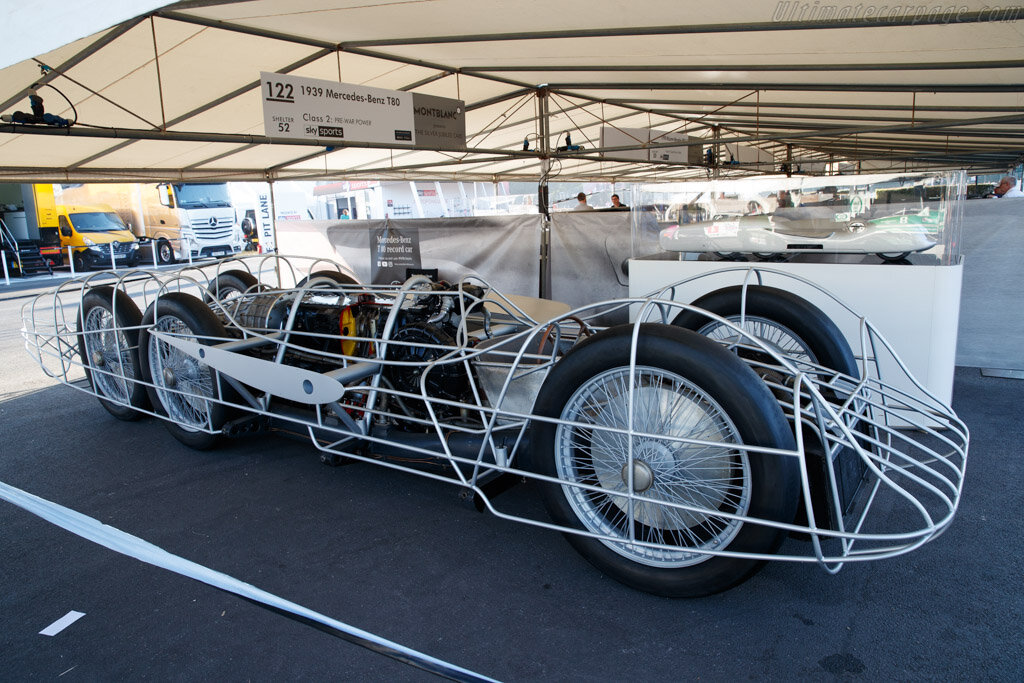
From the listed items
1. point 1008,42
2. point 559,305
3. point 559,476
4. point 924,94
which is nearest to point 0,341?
point 559,305

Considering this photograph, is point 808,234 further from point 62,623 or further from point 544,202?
point 62,623

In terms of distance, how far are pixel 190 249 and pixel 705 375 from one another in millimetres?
18512

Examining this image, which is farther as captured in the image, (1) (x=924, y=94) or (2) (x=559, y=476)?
(1) (x=924, y=94)

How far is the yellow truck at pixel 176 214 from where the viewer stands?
17.3 m

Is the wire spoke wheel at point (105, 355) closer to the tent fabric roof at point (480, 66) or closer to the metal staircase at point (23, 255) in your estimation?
the tent fabric roof at point (480, 66)

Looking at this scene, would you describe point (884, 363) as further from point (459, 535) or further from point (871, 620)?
point (459, 535)

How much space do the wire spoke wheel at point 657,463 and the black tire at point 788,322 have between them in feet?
2.39

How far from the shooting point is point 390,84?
21.2 feet

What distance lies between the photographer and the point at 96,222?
16.6 meters

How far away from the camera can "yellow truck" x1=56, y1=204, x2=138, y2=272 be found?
15.9 m

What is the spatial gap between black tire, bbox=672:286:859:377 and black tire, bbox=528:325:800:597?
79 centimetres

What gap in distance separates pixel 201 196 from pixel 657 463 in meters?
18.8

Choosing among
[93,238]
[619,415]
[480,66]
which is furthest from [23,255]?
[619,415]

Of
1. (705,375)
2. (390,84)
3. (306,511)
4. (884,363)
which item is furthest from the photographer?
(390,84)
